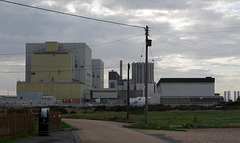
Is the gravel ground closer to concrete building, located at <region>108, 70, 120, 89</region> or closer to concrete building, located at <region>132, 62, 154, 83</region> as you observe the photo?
concrete building, located at <region>108, 70, 120, 89</region>

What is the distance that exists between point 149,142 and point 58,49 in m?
96.8

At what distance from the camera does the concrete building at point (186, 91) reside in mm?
112375

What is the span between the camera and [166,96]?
11281cm

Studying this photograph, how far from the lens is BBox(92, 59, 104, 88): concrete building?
142 metres

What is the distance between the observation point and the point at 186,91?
113 metres

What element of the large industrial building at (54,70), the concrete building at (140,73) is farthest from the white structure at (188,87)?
the concrete building at (140,73)

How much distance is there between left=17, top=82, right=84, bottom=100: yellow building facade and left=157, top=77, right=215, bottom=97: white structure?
29739 millimetres

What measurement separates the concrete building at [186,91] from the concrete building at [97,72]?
1547 inches

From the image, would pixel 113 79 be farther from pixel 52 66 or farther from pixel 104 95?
pixel 52 66

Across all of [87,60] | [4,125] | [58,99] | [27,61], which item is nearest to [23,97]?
[58,99]

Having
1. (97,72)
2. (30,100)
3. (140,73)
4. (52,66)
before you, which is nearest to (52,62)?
(52,66)

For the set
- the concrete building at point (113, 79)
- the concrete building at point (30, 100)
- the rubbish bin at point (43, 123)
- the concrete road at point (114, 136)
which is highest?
the concrete building at point (113, 79)

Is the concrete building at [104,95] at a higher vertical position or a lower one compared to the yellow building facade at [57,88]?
lower

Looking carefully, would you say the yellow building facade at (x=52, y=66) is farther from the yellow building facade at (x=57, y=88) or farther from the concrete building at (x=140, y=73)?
the concrete building at (x=140, y=73)
